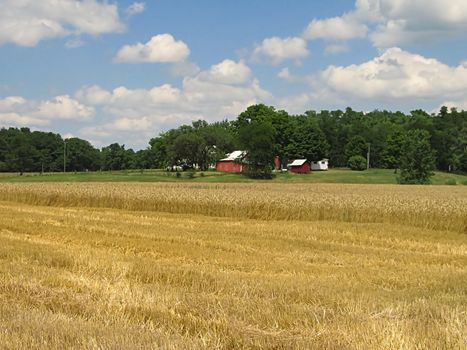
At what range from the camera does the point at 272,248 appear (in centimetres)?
1758

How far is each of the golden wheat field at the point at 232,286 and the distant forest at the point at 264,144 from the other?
3504 inches

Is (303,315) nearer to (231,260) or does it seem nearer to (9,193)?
(231,260)

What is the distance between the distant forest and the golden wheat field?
8900 cm

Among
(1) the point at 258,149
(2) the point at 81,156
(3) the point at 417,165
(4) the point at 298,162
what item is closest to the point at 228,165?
(4) the point at 298,162

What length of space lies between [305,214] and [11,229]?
15.5 m

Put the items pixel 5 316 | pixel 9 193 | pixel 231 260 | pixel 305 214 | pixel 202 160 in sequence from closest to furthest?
pixel 5 316 < pixel 231 260 < pixel 305 214 < pixel 9 193 < pixel 202 160

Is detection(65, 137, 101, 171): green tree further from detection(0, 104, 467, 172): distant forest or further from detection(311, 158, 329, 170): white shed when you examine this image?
detection(311, 158, 329, 170): white shed

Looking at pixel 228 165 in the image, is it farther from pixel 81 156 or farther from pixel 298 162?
pixel 81 156

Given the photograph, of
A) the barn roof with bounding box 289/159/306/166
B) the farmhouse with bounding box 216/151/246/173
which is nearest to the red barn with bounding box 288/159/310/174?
the barn roof with bounding box 289/159/306/166

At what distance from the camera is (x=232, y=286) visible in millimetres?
9391

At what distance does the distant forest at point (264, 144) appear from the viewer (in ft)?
434

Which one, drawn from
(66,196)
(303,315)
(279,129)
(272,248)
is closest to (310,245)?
(272,248)

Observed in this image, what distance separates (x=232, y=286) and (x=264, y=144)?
102 m

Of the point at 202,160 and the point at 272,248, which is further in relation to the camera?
the point at 202,160
